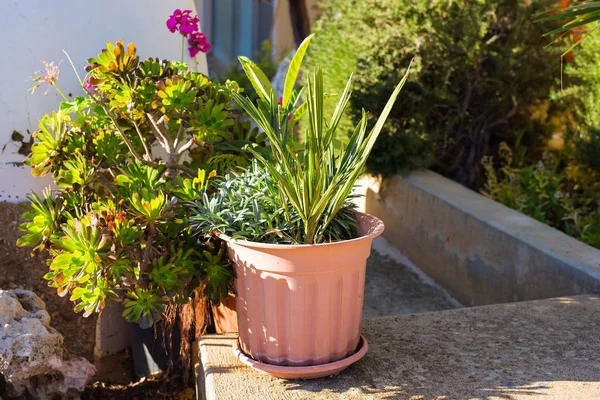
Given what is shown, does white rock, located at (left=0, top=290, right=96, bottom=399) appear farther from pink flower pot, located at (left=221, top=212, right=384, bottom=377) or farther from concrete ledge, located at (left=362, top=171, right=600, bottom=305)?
concrete ledge, located at (left=362, top=171, right=600, bottom=305)

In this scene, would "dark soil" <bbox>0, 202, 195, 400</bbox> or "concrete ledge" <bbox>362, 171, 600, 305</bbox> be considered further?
"concrete ledge" <bbox>362, 171, 600, 305</bbox>

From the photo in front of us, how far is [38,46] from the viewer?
3232 millimetres

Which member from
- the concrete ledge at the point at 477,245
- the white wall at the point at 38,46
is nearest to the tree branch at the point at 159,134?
the white wall at the point at 38,46

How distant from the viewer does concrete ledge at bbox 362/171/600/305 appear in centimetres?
349

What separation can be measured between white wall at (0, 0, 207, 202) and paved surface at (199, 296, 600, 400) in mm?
1246

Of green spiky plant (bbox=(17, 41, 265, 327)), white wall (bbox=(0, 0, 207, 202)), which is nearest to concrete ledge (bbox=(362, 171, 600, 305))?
green spiky plant (bbox=(17, 41, 265, 327))

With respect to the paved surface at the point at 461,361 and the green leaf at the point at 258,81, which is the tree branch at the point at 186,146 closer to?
the green leaf at the point at 258,81

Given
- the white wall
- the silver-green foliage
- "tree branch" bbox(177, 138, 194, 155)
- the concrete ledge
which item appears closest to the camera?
the silver-green foliage

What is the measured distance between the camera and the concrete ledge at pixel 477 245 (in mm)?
3488

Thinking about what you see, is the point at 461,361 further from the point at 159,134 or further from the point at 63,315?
the point at 63,315

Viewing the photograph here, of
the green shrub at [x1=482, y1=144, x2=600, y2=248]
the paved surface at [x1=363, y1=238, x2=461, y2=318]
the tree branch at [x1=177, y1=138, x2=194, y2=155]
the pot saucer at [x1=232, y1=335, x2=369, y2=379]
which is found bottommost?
the paved surface at [x1=363, y1=238, x2=461, y2=318]

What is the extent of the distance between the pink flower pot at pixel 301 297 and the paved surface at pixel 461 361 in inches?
4.5

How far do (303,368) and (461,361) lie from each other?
63cm

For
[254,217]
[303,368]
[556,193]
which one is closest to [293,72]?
[254,217]
